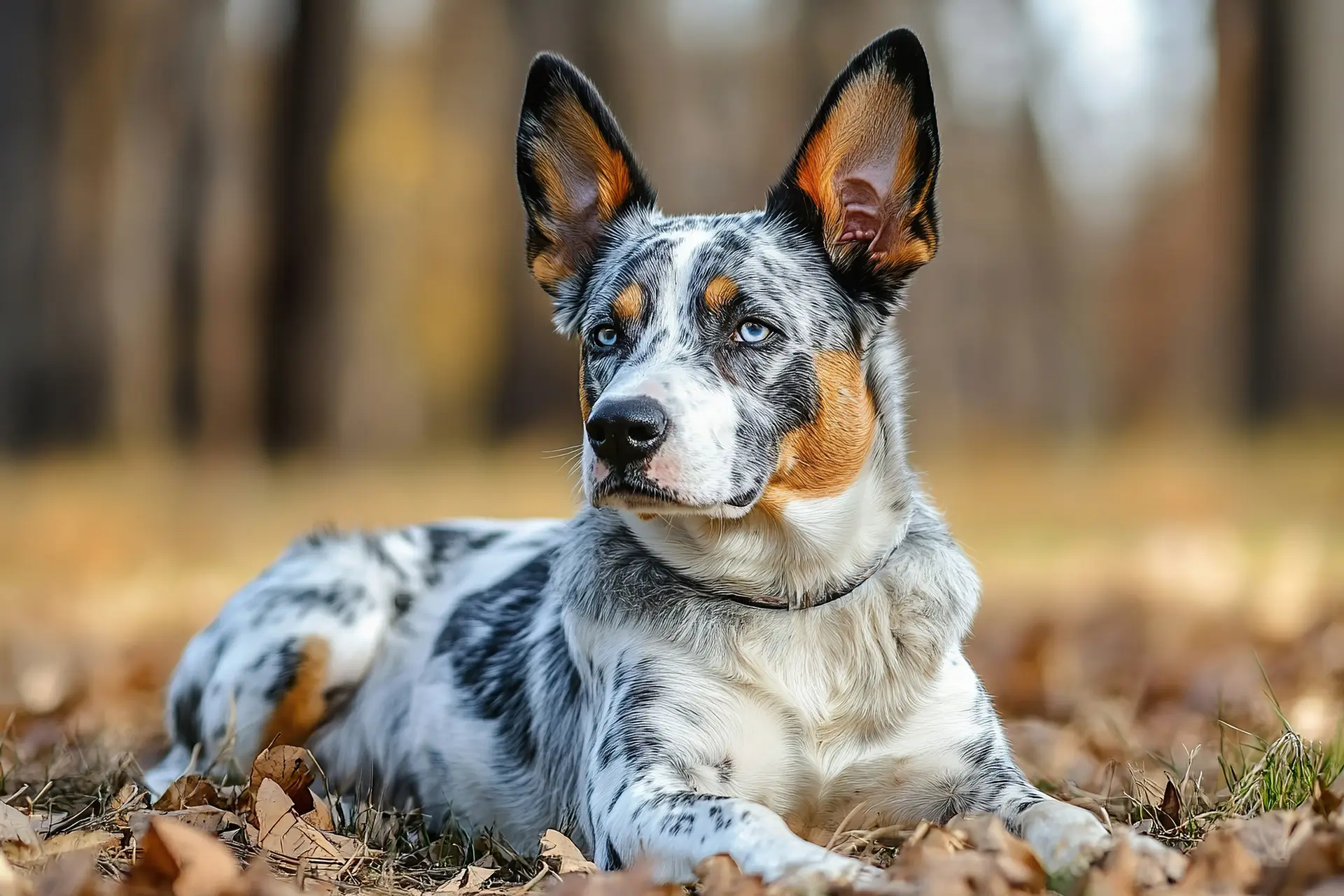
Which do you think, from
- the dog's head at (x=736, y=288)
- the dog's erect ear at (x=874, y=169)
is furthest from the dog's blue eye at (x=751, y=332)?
the dog's erect ear at (x=874, y=169)

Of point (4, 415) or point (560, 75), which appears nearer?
point (560, 75)

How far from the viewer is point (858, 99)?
3.98 metres

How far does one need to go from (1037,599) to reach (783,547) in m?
5.29

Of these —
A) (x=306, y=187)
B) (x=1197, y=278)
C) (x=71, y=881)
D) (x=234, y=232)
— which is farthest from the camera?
(x=1197, y=278)

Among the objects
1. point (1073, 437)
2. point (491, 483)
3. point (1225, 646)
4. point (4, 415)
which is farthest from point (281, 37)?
point (1225, 646)

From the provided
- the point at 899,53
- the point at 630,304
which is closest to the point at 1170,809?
the point at 630,304

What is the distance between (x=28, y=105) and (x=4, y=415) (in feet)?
11.6

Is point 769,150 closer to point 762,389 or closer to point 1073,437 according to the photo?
point 1073,437

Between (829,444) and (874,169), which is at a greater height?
(874,169)

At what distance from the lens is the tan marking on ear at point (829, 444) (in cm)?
374

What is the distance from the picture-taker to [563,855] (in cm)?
331

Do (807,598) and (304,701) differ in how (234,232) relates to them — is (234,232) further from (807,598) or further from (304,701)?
(807,598)

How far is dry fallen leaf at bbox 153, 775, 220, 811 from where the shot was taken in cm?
368

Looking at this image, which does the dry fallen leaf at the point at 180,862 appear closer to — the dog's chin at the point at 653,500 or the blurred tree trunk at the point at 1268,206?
the dog's chin at the point at 653,500
